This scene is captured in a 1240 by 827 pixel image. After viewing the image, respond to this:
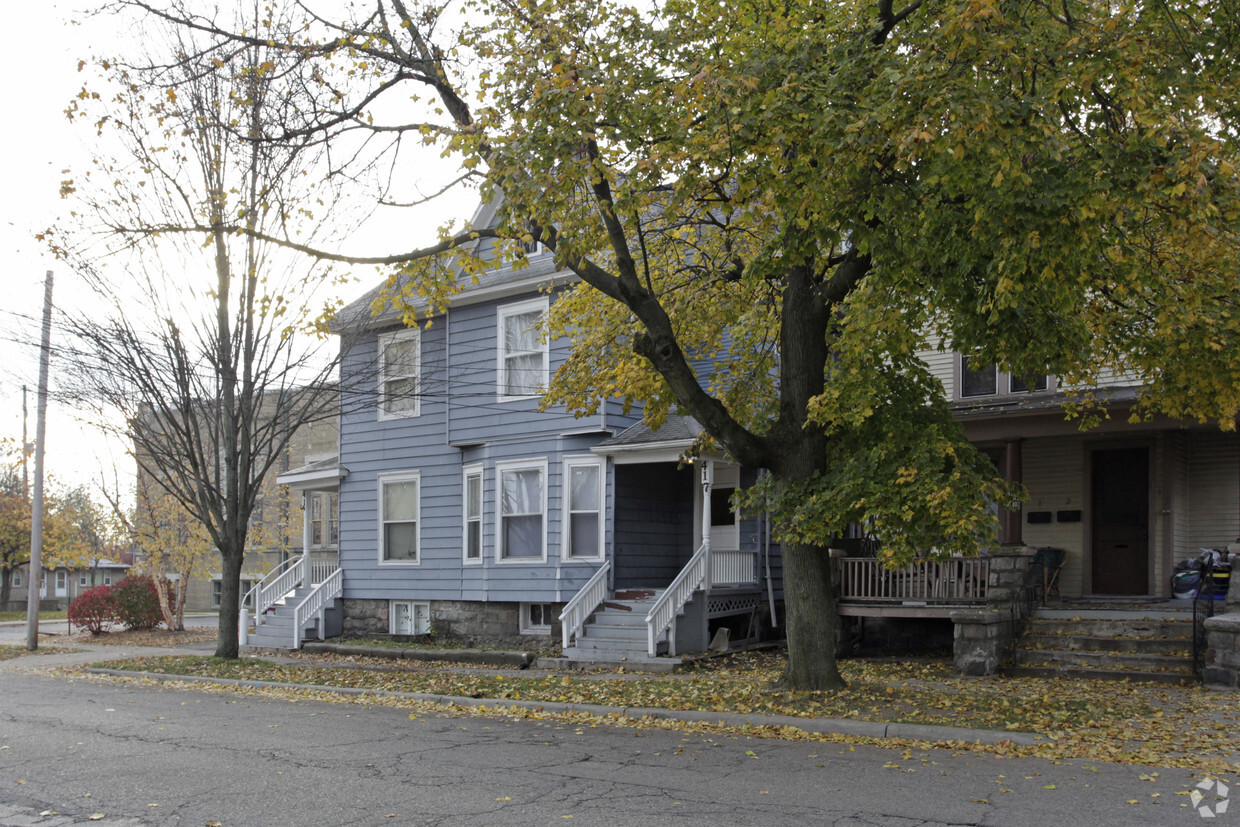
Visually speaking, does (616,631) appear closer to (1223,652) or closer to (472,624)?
(472,624)

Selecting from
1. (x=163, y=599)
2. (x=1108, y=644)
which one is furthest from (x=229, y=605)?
(x=1108, y=644)

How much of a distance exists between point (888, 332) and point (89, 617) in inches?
963

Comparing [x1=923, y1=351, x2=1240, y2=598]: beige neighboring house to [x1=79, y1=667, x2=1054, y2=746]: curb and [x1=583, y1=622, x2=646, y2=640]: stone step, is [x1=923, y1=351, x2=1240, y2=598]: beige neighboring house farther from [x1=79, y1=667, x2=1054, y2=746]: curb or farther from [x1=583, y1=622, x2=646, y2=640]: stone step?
[x1=79, y1=667, x2=1054, y2=746]: curb

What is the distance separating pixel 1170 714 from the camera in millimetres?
10453

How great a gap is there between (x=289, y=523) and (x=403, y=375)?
709 inches

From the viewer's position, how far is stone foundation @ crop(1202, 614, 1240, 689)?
1220cm

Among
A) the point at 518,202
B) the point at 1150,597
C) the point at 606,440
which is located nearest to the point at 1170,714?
the point at 1150,597

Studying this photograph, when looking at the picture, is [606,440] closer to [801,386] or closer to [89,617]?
[801,386]

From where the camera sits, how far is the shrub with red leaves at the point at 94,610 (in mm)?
26859

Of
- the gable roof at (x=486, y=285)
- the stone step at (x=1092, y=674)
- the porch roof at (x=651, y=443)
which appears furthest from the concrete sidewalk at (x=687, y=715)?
the gable roof at (x=486, y=285)

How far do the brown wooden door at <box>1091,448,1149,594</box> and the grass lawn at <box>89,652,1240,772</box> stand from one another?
4.07 m

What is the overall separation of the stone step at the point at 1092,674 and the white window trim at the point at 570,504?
7.91 metres

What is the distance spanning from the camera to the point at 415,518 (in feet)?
73.4

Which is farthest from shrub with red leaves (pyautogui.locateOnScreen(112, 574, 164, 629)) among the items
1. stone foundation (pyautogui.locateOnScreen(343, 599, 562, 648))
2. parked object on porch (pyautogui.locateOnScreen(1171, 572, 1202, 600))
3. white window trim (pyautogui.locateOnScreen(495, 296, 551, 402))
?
parked object on porch (pyautogui.locateOnScreen(1171, 572, 1202, 600))
